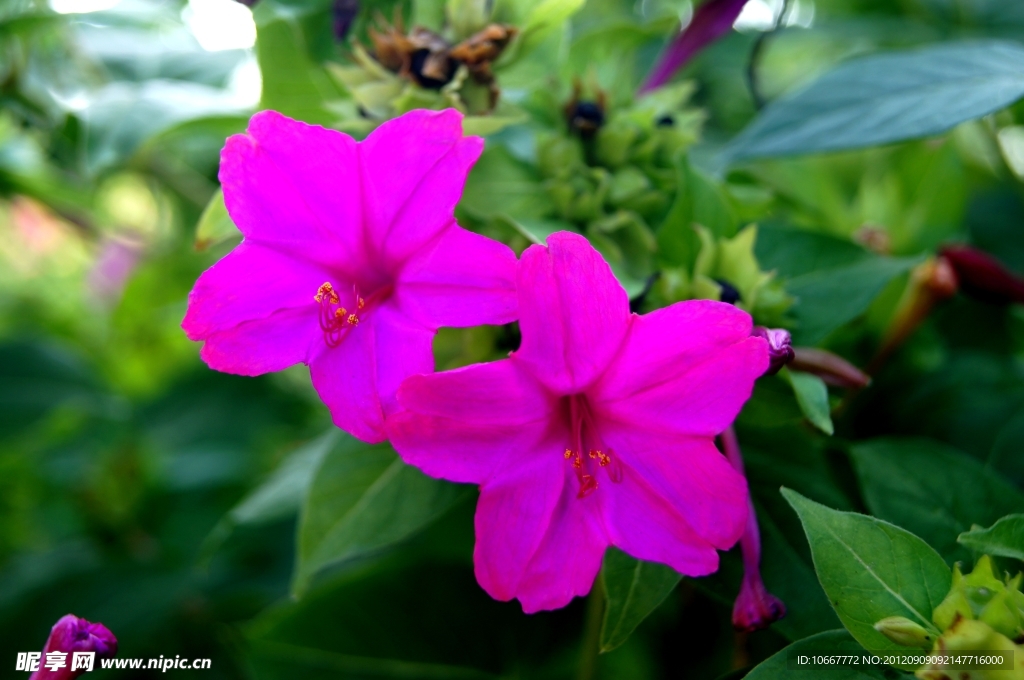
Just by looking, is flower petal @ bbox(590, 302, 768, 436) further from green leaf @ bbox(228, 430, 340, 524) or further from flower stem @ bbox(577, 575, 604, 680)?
A: green leaf @ bbox(228, 430, 340, 524)

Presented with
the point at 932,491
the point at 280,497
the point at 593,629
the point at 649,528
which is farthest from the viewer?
the point at 280,497

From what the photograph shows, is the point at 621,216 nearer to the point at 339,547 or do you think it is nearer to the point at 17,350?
the point at 339,547

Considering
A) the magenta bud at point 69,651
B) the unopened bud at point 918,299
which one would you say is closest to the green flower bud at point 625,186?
the unopened bud at point 918,299

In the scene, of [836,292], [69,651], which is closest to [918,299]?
[836,292]

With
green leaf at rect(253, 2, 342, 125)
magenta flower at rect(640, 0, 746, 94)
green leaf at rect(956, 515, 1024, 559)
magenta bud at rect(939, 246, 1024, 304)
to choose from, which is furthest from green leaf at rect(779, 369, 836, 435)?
green leaf at rect(253, 2, 342, 125)

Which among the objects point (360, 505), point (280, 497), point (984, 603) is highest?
point (984, 603)

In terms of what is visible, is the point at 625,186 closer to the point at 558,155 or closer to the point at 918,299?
the point at 558,155

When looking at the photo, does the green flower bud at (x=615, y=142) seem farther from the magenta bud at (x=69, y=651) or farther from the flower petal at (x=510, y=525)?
the magenta bud at (x=69, y=651)
